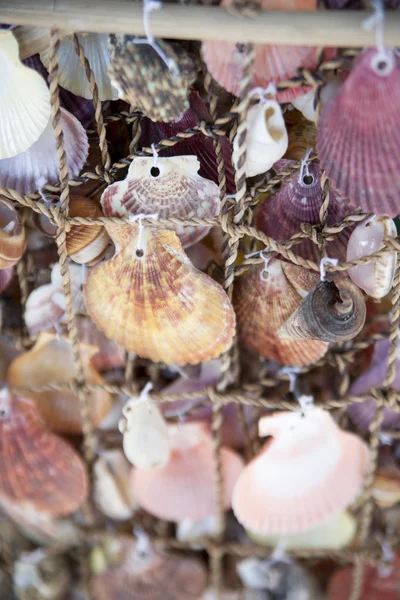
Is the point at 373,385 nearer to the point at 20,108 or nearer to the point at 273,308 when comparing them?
the point at 273,308

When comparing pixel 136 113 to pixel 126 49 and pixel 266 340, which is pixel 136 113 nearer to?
pixel 126 49

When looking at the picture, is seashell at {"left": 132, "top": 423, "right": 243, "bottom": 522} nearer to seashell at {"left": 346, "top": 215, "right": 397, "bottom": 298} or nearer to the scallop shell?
the scallop shell

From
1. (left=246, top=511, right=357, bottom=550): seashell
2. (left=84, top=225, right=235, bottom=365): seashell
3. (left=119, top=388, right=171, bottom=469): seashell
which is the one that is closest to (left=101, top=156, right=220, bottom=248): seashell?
(left=84, top=225, right=235, bottom=365): seashell

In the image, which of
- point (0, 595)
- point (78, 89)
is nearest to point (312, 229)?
point (78, 89)

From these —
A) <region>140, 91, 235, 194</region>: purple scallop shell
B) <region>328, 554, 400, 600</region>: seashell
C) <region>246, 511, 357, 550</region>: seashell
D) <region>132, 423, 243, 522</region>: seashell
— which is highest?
<region>140, 91, 235, 194</region>: purple scallop shell

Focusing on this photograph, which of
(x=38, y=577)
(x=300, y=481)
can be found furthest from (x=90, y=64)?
(x=38, y=577)

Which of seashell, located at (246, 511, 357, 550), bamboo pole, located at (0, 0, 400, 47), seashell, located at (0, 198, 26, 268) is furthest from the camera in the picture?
seashell, located at (246, 511, 357, 550)

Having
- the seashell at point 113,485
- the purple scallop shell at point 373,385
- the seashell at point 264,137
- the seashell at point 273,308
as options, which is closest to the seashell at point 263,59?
the seashell at point 264,137
